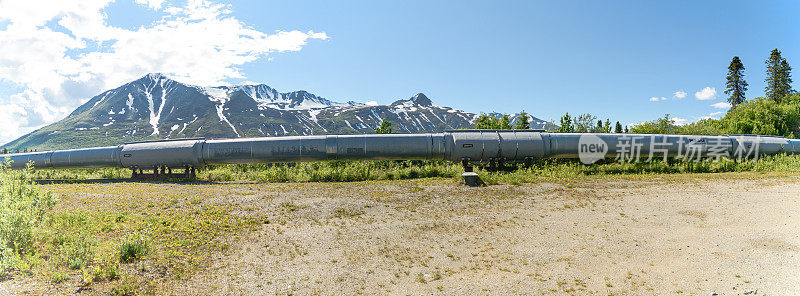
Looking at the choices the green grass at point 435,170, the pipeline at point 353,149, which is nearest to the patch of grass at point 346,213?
the green grass at point 435,170

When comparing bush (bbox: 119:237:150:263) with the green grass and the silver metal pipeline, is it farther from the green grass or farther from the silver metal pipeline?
the silver metal pipeline

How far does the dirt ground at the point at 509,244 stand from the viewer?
7168 millimetres

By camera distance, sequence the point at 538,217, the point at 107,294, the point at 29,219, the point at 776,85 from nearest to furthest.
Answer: the point at 107,294 → the point at 29,219 → the point at 538,217 → the point at 776,85

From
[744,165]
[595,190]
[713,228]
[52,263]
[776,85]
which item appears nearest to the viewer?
→ [52,263]

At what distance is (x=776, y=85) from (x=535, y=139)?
293 feet

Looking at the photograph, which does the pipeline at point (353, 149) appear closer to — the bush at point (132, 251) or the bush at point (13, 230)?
the bush at point (13, 230)

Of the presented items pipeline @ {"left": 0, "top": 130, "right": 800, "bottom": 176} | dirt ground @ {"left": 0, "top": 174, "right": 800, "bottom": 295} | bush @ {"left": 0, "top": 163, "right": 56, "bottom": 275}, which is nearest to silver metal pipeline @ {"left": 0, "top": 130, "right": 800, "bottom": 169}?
pipeline @ {"left": 0, "top": 130, "right": 800, "bottom": 176}

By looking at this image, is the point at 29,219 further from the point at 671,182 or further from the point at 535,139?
the point at 671,182

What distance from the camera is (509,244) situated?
30.7 feet

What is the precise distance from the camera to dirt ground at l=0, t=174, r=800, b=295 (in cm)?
717

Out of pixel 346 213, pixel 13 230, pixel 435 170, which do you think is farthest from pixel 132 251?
pixel 435 170

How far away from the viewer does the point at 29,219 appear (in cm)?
791

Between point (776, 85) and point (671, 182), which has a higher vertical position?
point (776, 85)

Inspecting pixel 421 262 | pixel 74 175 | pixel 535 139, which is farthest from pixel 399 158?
pixel 74 175
